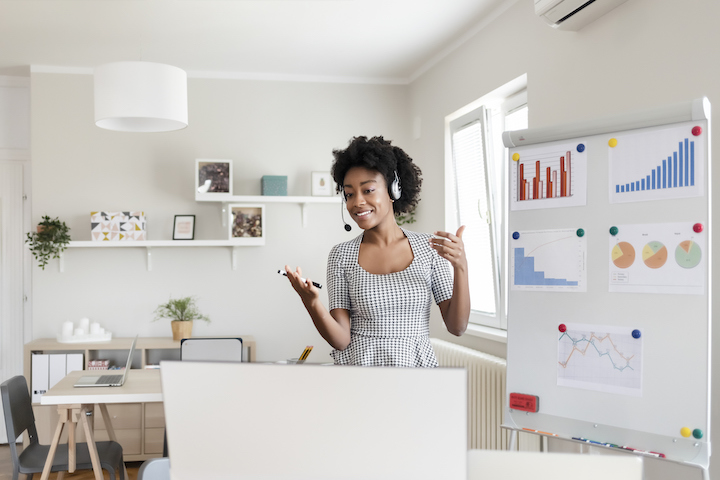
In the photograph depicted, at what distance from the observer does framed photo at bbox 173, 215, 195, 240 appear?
176 inches

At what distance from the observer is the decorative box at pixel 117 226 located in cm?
431

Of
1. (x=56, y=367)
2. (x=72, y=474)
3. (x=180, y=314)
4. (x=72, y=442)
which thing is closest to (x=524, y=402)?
(x=72, y=442)

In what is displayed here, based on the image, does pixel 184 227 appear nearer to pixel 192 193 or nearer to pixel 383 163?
pixel 192 193

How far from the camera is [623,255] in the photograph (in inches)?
76.1

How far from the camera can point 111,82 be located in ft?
9.27

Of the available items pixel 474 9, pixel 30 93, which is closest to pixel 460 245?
pixel 474 9

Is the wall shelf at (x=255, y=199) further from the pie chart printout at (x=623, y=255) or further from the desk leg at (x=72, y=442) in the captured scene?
the pie chart printout at (x=623, y=255)

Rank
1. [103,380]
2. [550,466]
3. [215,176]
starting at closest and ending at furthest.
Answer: [550,466]
[103,380]
[215,176]

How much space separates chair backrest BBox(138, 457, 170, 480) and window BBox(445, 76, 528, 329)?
2.28 meters

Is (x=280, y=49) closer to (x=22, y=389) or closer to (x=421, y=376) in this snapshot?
(x=22, y=389)

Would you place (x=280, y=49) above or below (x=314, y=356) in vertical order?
above

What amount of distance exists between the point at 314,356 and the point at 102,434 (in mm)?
1574

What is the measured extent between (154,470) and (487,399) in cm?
197

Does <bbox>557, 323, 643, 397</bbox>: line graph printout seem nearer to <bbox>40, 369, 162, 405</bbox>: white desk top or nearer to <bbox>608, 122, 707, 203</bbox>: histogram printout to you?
<bbox>608, 122, 707, 203</bbox>: histogram printout
